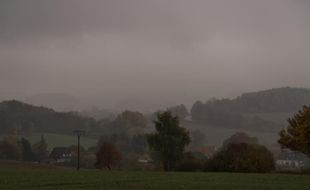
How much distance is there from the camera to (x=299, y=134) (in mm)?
59844

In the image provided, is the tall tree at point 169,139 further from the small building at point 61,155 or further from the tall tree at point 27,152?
the tall tree at point 27,152

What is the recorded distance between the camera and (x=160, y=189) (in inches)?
1367

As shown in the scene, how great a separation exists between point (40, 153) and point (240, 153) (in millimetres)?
74029

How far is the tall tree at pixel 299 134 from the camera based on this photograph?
56.0 meters

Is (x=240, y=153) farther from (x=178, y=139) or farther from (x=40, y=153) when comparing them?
(x=40, y=153)

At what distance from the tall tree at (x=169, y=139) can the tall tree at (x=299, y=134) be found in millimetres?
17946

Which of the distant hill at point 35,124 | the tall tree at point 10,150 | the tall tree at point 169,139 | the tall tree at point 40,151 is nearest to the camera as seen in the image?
the tall tree at point 169,139

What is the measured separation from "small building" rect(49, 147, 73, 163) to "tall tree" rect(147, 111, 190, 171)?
157 ft

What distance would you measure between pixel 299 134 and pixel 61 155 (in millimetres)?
84092

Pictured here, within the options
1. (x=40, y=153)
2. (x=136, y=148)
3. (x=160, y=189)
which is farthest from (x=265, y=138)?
(x=160, y=189)

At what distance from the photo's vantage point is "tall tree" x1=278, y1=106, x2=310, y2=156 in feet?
184

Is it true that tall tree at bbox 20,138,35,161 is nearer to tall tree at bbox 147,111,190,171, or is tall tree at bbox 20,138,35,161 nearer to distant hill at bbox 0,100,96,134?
distant hill at bbox 0,100,96,134

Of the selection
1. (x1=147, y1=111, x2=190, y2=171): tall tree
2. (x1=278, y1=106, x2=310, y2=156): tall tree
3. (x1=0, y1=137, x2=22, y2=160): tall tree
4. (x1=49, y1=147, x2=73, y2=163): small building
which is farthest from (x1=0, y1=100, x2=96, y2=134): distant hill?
(x1=278, y1=106, x2=310, y2=156): tall tree

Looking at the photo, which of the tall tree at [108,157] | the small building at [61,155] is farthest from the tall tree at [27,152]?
the tall tree at [108,157]
